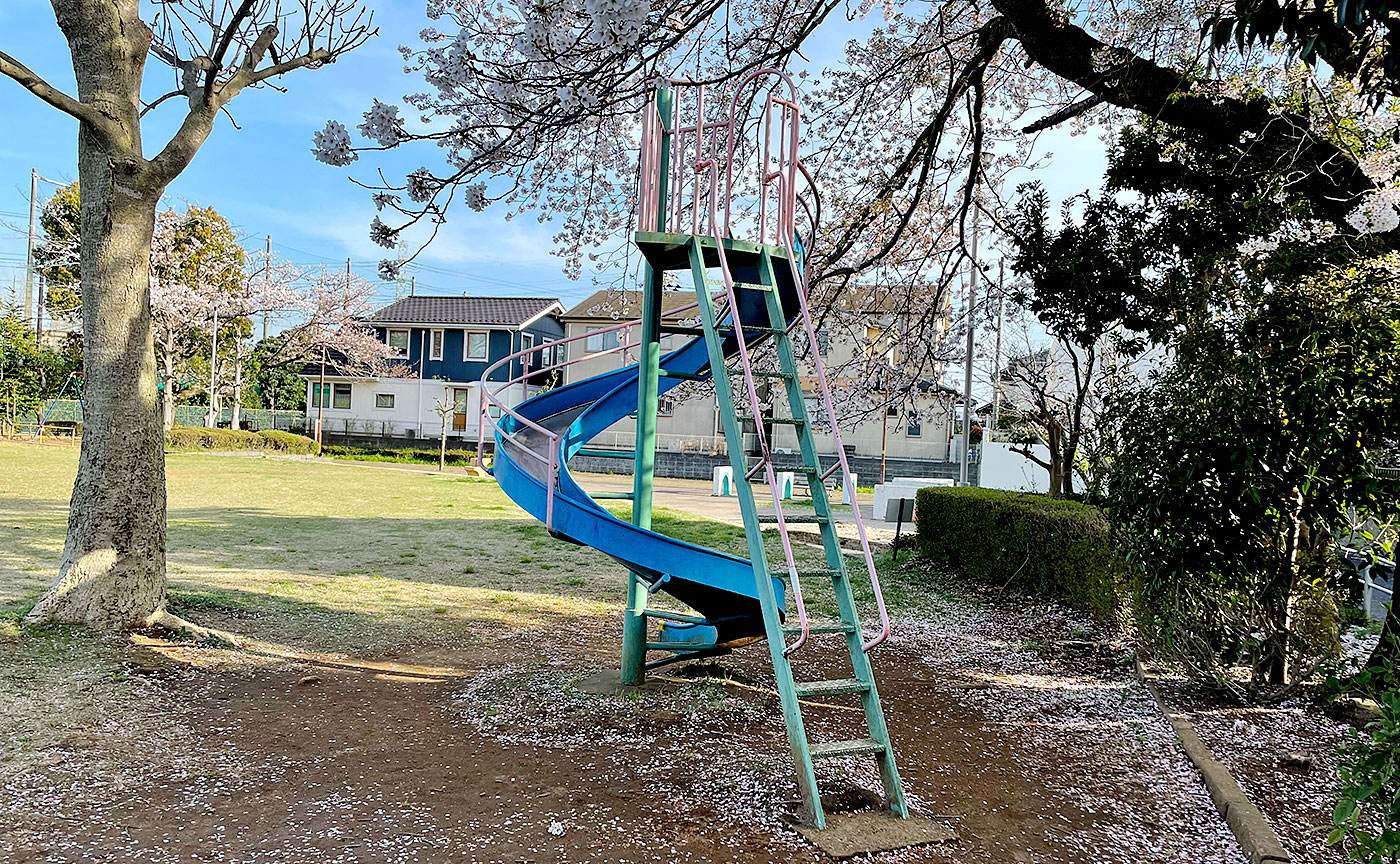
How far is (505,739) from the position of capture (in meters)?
5.02

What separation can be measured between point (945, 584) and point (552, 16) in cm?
810

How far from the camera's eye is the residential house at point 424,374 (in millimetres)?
40406

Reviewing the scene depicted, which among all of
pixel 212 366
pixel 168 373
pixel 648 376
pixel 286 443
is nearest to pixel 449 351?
pixel 286 443

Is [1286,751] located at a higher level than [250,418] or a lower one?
lower

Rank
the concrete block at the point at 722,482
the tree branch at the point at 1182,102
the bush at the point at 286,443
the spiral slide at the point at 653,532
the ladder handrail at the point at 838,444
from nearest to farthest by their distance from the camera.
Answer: the ladder handrail at the point at 838,444 → the spiral slide at the point at 653,532 → the tree branch at the point at 1182,102 → the concrete block at the point at 722,482 → the bush at the point at 286,443

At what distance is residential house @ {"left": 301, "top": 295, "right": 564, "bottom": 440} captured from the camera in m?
40.4

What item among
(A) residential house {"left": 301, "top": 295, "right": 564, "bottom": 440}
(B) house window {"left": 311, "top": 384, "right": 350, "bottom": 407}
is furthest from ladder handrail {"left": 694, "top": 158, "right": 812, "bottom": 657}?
(B) house window {"left": 311, "top": 384, "right": 350, "bottom": 407}

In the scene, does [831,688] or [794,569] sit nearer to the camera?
[794,569]

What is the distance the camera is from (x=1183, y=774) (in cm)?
483

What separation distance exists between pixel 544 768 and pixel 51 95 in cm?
525

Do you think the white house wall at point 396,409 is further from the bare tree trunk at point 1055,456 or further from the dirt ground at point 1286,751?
the dirt ground at point 1286,751

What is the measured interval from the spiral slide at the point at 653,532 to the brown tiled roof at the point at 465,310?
34491 millimetres

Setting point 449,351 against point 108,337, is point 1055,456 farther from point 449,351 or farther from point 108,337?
point 449,351

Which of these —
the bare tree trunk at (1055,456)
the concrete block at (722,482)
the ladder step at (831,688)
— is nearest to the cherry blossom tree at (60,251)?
the concrete block at (722,482)
